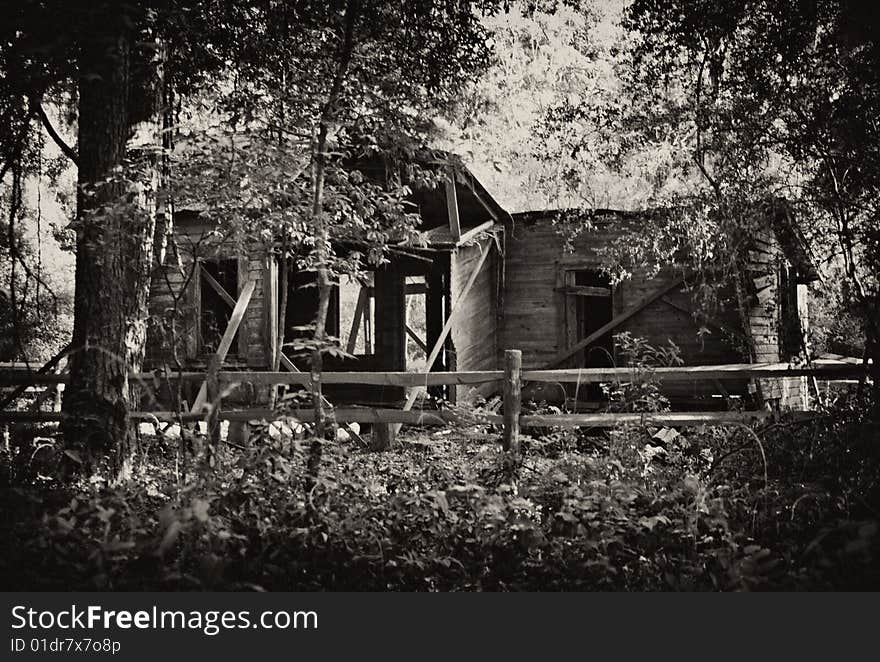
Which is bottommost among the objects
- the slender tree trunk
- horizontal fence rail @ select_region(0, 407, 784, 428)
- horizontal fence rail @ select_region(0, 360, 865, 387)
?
horizontal fence rail @ select_region(0, 407, 784, 428)

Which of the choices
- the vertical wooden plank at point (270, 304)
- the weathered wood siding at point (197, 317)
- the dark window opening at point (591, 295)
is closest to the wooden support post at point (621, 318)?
the dark window opening at point (591, 295)

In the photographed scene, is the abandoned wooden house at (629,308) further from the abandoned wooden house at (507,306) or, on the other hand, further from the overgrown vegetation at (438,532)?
the overgrown vegetation at (438,532)

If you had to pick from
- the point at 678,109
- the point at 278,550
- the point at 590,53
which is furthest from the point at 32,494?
the point at 590,53

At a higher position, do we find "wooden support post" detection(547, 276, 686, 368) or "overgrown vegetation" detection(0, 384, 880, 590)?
"wooden support post" detection(547, 276, 686, 368)

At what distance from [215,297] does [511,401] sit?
11725mm

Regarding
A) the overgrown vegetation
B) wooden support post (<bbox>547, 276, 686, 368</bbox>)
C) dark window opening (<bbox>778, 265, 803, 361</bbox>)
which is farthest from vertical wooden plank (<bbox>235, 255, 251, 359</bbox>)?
dark window opening (<bbox>778, 265, 803, 361</bbox>)

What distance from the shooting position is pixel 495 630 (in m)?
3.73

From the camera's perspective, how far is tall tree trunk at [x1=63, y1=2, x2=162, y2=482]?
6.27 meters

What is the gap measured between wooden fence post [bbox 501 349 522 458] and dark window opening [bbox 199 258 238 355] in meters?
7.74

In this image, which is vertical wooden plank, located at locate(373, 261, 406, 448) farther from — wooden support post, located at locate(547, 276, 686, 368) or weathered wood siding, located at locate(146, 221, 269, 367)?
wooden support post, located at locate(547, 276, 686, 368)

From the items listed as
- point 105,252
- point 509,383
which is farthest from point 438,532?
point 105,252

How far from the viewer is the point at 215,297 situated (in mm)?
17328

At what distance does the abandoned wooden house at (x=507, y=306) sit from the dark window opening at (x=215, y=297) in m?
0.03

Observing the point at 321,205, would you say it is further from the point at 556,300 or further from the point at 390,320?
the point at 556,300
